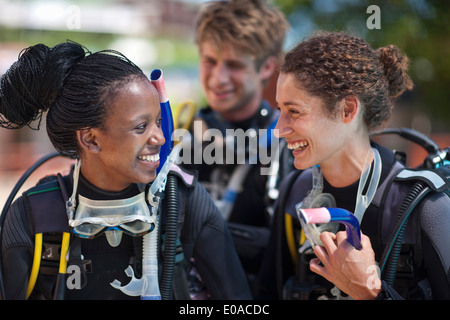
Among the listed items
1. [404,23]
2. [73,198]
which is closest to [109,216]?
[73,198]

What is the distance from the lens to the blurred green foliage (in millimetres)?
4957

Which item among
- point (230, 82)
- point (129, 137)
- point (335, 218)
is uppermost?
point (230, 82)

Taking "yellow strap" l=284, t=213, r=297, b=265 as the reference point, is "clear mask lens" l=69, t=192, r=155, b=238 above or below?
above

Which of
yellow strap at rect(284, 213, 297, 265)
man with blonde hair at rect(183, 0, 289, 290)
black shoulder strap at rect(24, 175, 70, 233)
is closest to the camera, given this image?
black shoulder strap at rect(24, 175, 70, 233)

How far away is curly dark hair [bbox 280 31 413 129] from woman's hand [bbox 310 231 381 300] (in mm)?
448

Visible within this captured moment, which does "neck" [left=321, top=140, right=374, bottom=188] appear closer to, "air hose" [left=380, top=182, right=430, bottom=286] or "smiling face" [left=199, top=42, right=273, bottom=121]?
"air hose" [left=380, top=182, right=430, bottom=286]

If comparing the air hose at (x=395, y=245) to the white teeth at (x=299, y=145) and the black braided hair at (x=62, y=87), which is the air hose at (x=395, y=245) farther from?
the black braided hair at (x=62, y=87)

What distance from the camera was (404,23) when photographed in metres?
5.02

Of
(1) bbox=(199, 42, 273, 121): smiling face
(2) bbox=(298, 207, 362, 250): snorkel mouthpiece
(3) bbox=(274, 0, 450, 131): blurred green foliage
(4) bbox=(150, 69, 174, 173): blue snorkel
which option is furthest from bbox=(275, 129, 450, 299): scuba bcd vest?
(3) bbox=(274, 0, 450, 131): blurred green foliage

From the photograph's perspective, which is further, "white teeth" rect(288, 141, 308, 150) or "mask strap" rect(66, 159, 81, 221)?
"white teeth" rect(288, 141, 308, 150)

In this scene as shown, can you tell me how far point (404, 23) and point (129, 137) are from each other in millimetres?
4094

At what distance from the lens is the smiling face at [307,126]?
1815 mm

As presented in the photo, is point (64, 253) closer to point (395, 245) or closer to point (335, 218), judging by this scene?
point (335, 218)
